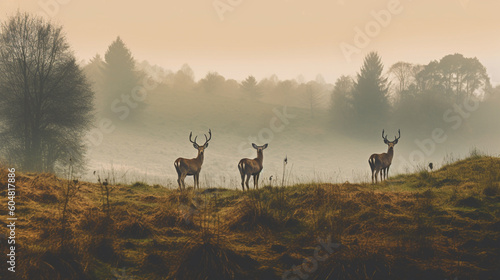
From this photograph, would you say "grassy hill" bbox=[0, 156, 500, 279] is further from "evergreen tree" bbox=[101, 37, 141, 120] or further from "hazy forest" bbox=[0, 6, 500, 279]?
"evergreen tree" bbox=[101, 37, 141, 120]

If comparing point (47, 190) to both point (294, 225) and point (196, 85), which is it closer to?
point (294, 225)

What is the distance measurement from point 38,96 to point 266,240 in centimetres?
2197

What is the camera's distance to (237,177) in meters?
33.4

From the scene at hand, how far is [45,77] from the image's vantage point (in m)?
21.9

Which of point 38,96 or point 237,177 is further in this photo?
point 237,177

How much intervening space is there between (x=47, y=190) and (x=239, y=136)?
147 ft

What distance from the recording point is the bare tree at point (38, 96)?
21.2 meters

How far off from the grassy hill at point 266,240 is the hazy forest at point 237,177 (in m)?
0.03

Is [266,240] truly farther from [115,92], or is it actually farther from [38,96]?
[115,92]

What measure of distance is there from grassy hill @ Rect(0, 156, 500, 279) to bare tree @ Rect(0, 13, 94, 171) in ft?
50.5

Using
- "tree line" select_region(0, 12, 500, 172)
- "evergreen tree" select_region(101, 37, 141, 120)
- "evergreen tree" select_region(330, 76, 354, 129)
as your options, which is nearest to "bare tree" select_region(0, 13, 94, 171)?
"tree line" select_region(0, 12, 500, 172)

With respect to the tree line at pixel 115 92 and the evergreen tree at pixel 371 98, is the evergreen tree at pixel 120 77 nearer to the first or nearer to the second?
the tree line at pixel 115 92

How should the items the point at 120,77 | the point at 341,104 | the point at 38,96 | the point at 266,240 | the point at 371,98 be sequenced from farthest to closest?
the point at 341,104, the point at 371,98, the point at 120,77, the point at 38,96, the point at 266,240

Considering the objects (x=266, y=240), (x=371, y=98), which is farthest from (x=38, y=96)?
(x=371, y=98)
